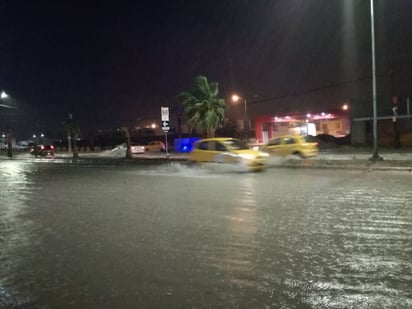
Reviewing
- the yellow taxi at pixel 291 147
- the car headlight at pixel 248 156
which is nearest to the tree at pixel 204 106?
the yellow taxi at pixel 291 147

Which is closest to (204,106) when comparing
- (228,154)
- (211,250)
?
(228,154)

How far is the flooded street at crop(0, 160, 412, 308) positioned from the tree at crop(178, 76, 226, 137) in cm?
3259

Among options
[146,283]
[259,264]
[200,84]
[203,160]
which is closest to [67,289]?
[146,283]

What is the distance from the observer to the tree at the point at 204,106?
47594 mm

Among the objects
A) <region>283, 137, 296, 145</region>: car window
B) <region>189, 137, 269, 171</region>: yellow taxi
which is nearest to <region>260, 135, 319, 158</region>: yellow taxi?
<region>283, 137, 296, 145</region>: car window

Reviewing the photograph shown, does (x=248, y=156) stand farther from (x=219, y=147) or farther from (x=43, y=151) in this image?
(x=43, y=151)

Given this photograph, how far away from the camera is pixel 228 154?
23750 millimetres

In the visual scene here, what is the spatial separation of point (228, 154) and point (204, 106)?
24510 mm

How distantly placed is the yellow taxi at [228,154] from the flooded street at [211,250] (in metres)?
8.03

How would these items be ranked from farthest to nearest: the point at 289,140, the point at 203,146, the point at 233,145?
the point at 289,140 < the point at 203,146 < the point at 233,145

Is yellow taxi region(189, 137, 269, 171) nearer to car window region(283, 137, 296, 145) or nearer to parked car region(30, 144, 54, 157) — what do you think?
car window region(283, 137, 296, 145)

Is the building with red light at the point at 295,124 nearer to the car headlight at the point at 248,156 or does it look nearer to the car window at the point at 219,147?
the car window at the point at 219,147

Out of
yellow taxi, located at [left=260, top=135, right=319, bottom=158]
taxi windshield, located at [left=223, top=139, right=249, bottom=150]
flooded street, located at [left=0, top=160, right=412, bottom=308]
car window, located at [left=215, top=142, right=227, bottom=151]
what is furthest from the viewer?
yellow taxi, located at [left=260, top=135, right=319, bottom=158]

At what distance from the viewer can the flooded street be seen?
18.7ft
